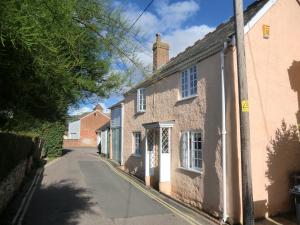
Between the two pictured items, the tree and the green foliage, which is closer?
the tree

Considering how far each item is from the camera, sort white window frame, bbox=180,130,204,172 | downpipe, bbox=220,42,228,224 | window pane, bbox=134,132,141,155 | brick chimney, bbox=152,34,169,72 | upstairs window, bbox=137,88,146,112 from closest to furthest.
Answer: downpipe, bbox=220,42,228,224 < white window frame, bbox=180,130,204,172 < upstairs window, bbox=137,88,146,112 < window pane, bbox=134,132,141,155 < brick chimney, bbox=152,34,169,72

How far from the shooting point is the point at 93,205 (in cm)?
1191

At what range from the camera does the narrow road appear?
9984 mm

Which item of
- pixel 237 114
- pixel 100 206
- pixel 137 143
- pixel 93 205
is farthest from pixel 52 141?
pixel 237 114

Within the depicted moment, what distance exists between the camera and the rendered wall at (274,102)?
1035 cm

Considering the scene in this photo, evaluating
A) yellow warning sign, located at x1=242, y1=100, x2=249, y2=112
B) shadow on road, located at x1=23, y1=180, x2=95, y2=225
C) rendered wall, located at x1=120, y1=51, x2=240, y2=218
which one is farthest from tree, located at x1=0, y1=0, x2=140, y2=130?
shadow on road, located at x1=23, y1=180, x2=95, y2=225

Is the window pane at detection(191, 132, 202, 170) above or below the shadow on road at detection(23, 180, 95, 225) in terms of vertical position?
above

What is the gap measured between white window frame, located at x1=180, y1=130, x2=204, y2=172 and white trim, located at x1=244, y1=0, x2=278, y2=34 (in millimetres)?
4204

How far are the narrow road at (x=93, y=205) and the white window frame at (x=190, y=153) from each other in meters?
2.01

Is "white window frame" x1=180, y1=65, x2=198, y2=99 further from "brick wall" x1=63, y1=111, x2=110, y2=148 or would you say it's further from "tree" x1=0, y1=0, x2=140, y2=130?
"brick wall" x1=63, y1=111, x2=110, y2=148

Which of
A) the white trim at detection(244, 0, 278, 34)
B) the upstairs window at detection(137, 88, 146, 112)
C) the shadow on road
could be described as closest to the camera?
the shadow on road

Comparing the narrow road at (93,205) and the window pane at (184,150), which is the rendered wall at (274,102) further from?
the window pane at (184,150)

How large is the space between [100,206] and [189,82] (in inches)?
245

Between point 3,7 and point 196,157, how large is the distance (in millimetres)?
10929
